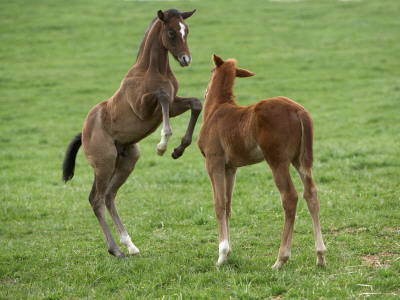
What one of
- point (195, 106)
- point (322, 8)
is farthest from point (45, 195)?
point (322, 8)

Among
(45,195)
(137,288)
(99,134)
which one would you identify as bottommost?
(45,195)

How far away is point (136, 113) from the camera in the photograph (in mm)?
6879

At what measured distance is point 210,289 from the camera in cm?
515

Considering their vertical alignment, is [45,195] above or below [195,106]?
below

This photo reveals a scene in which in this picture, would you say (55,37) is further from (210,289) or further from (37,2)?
(210,289)

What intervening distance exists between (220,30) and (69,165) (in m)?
20.4

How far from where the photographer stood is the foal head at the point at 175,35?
21.3 feet

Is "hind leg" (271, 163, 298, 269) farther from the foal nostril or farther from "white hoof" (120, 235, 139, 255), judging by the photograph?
"white hoof" (120, 235, 139, 255)

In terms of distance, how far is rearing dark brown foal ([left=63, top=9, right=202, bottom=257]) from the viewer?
661cm

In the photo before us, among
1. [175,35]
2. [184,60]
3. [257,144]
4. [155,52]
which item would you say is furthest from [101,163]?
[257,144]

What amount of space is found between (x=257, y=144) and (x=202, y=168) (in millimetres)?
6308

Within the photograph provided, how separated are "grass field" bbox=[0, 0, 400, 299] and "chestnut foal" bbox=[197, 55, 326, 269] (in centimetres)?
51

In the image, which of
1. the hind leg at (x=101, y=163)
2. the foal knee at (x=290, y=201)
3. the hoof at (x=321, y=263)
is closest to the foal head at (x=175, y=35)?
the hind leg at (x=101, y=163)

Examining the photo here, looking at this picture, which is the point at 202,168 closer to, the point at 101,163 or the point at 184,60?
the point at 101,163
